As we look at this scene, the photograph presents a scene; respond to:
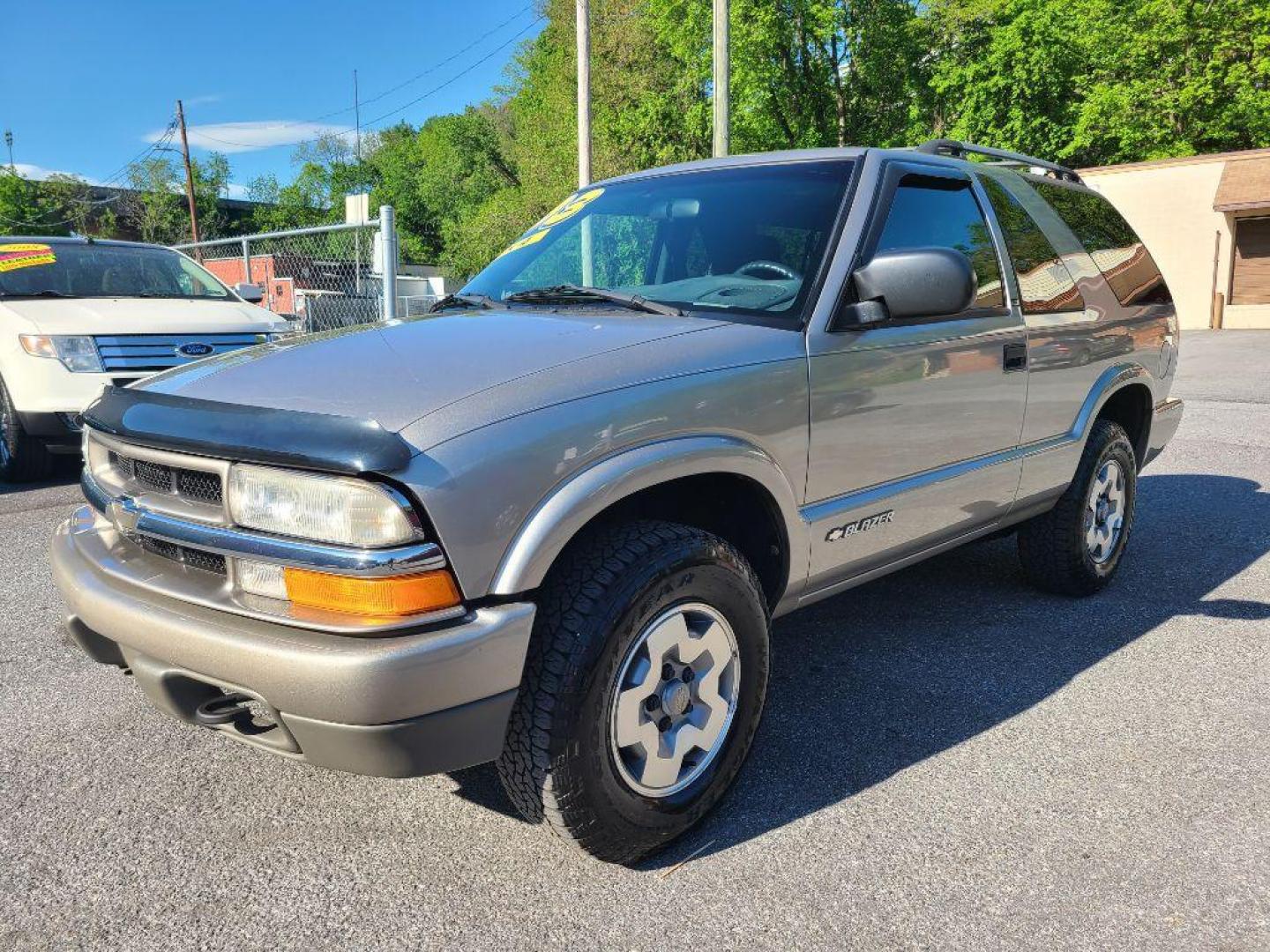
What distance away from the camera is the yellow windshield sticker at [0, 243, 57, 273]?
262 inches

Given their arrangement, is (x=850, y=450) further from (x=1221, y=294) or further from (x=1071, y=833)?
(x=1221, y=294)

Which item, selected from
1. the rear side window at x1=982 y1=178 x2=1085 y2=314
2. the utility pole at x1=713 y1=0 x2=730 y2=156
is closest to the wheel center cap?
the rear side window at x1=982 y1=178 x2=1085 y2=314

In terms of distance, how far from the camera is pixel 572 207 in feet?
12.1

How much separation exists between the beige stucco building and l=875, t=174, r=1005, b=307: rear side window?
23095 millimetres

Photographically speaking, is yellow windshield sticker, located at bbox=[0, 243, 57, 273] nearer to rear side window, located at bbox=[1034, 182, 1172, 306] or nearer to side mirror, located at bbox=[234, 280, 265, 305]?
side mirror, located at bbox=[234, 280, 265, 305]

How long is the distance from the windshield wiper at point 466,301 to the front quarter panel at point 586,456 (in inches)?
38.1

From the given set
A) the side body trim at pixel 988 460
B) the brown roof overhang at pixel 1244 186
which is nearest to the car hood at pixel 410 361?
the side body trim at pixel 988 460

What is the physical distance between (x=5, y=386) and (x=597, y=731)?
5.80 meters

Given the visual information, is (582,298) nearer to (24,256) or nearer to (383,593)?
(383,593)

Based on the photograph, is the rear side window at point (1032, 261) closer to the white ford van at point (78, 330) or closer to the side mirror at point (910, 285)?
the side mirror at point (910, 285)

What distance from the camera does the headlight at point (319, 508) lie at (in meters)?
1.84

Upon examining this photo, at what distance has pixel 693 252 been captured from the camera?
3113 mm

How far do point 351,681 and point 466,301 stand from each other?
5.67 ft

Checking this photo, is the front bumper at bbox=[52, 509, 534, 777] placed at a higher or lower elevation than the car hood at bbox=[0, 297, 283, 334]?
lower
